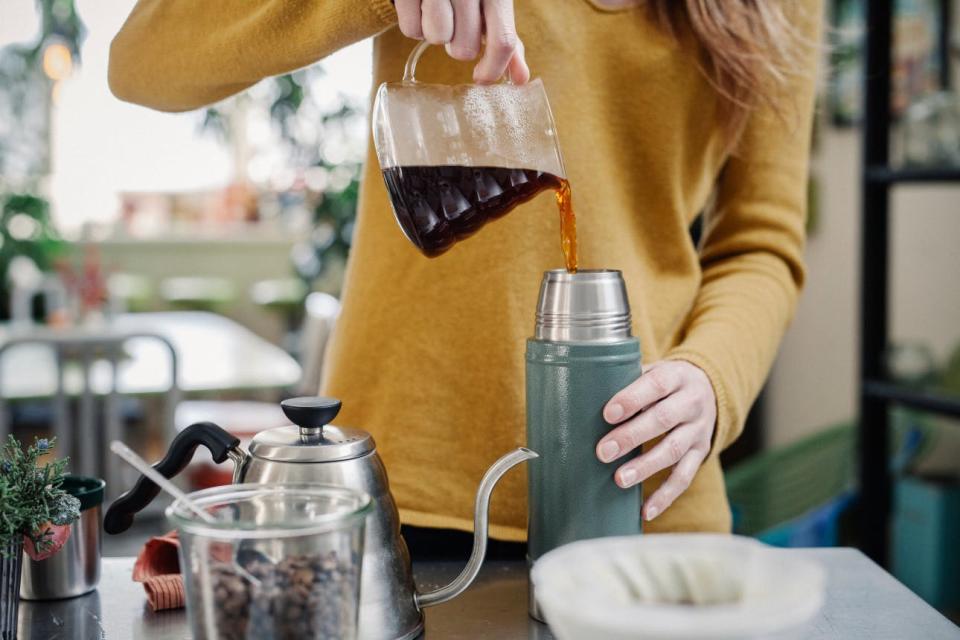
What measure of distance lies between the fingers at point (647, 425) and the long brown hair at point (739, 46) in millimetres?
363

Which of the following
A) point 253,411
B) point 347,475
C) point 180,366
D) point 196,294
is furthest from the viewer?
point 196,294

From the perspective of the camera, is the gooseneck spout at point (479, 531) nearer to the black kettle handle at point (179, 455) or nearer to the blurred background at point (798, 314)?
the black kettle handle at point (179, 455)

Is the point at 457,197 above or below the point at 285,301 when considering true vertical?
above

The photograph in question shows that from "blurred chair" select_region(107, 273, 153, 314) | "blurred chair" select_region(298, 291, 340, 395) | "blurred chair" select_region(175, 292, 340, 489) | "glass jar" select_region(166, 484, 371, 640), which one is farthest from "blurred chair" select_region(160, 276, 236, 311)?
"glass jar" select_region(166, 484, 371, 640)

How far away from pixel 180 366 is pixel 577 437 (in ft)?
9.39

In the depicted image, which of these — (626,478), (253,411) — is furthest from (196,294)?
(626,478)

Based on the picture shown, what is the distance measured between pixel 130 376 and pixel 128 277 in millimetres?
3217

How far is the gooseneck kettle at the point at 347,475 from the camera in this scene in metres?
0.73

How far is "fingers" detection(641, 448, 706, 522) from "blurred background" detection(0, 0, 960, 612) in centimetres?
75

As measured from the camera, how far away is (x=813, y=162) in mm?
3551

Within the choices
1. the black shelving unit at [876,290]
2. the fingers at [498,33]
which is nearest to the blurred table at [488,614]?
the fingers at [498,33]

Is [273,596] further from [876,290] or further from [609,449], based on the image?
[876,290]

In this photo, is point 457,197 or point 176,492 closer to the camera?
point 176,492

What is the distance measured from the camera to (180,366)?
11.2 feet
